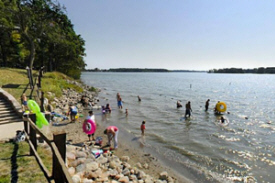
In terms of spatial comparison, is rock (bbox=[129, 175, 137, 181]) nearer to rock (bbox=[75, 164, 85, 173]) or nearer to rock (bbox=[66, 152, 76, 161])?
rock (bbox=[75, 164, 85, 173])

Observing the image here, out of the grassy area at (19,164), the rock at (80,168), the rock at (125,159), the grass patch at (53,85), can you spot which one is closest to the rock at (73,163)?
the rock at (80,168)

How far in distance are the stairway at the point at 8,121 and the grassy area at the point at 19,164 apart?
4.85ft

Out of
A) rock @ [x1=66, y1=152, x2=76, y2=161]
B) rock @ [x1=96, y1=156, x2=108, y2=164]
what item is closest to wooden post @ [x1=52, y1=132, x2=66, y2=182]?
rock @ [x1=66, y1=152, x2=76, y2=161]

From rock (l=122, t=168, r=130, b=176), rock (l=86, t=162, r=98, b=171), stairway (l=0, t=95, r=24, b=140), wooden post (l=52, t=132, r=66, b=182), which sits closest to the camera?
wooden post (l=52, t=132, r=66, b=182)

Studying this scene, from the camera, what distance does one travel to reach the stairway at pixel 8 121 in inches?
317

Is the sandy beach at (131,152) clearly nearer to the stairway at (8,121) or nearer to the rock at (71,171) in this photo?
the stairway at (8,121)

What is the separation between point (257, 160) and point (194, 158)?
3770 millimetres

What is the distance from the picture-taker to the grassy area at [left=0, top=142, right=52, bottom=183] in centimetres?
460

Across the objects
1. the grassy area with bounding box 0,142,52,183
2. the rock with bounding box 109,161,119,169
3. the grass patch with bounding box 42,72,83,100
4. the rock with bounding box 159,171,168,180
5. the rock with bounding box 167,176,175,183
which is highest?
the grass patch with bounding box 42,72,83,100

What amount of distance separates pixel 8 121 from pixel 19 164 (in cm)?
567

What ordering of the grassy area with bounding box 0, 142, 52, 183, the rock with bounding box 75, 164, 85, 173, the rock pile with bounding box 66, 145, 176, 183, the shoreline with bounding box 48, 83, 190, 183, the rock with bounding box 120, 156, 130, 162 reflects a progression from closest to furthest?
the grassy area with bounding box 0, 142, 52, 183 → the rock pile with bounding box 66, 145, 176, 183 → the rock with bounding box 75, 164, 85, 173 → the shoreline with bounding box 48, 83, 190, 183 → the rock with bounding box 120, 156, 130, 162

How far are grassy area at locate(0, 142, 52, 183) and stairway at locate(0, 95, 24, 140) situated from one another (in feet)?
4.85

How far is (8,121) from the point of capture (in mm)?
9594

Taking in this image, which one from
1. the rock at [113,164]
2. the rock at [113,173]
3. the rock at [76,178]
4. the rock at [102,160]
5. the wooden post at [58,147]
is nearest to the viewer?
the wooden post at [58,147]
